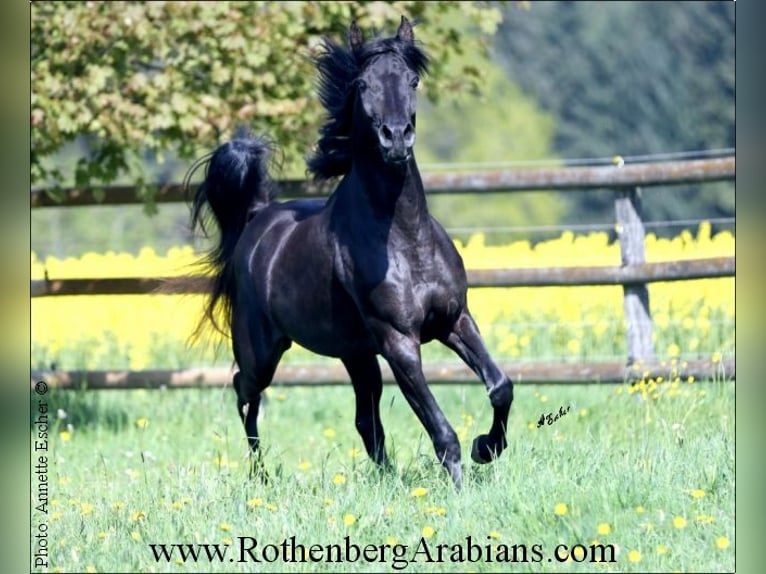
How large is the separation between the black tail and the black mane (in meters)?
1.04

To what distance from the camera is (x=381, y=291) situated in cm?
534

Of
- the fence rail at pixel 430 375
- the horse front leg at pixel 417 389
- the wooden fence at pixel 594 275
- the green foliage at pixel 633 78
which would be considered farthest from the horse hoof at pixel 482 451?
the green foliage at pixel 633 78

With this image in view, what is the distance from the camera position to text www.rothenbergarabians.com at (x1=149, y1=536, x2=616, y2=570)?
417 cm

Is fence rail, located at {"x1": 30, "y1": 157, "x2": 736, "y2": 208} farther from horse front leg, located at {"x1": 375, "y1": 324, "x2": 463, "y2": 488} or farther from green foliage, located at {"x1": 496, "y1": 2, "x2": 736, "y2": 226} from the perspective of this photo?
green foliage, located at {"x1": 496, "y1": 2, "x2": 736, "y2": 226}

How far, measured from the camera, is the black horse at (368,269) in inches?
207

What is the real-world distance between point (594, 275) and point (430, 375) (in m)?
1.28

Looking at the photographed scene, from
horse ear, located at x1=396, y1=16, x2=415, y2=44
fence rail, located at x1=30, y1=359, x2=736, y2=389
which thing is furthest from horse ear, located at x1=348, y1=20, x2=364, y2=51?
fence rail, located at x1=30, y1=359, x2=736, y2=389

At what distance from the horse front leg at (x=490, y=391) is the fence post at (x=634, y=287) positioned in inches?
124

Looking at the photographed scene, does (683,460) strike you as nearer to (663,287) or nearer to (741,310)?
(741,310)

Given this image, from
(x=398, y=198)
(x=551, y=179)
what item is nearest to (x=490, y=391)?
(x=398, y=198)

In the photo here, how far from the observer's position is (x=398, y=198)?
17.7ft

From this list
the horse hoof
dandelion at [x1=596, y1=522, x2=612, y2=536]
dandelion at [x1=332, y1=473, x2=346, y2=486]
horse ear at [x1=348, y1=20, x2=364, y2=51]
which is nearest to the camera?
dandelion at [x1=596, y1=522, x2=612, y2=536]

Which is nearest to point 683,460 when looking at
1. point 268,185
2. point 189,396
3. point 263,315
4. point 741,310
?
point 741,310

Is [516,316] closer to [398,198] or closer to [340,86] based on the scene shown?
[340,86]
